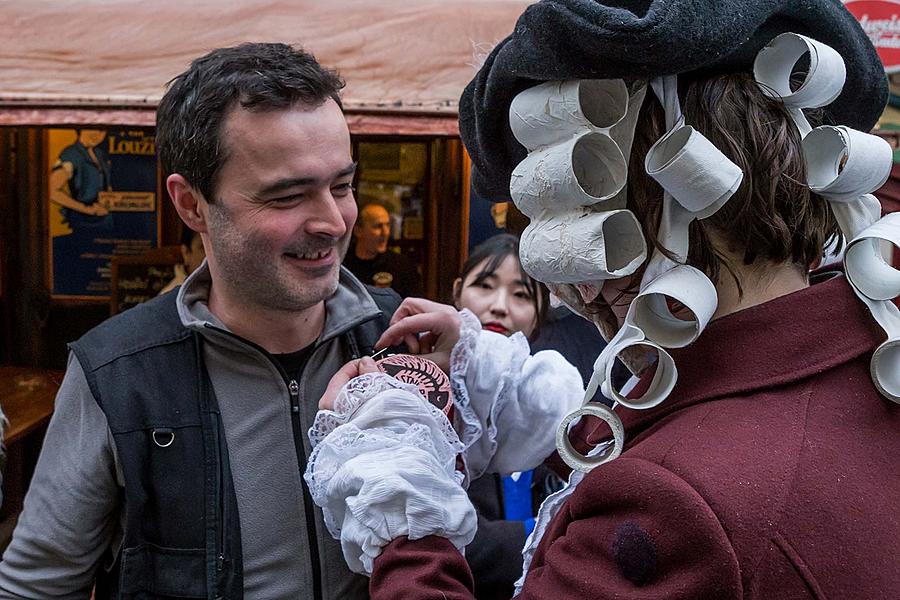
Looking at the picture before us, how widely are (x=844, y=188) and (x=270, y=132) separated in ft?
3.33

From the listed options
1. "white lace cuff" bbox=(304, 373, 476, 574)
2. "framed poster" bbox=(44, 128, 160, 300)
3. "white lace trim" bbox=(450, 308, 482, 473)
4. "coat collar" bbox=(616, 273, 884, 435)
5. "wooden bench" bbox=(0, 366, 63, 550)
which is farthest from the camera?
"framed poster" bbox=(44, 128, 160, 300)

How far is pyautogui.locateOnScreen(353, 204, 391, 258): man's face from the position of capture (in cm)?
532

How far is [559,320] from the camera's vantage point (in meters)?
3.32

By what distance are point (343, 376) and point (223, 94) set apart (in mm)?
581

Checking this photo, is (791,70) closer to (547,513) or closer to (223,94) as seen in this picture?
(547,513)

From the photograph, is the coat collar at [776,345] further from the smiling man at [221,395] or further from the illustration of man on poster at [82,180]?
the illustration of man on poster at [82,180]

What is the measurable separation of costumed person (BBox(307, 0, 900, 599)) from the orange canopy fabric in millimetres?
2483

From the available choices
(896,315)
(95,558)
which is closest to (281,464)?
(95,558)

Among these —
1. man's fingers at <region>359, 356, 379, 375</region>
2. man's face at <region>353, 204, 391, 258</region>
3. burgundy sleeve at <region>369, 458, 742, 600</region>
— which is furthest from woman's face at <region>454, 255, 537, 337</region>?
burgundy sleeve at <region>369, 458, 742, 600</region>

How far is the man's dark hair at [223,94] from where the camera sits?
Result: 1.61m

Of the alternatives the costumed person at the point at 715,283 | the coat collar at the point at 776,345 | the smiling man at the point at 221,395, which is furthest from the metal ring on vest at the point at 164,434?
the coat collar at the point at 776,345

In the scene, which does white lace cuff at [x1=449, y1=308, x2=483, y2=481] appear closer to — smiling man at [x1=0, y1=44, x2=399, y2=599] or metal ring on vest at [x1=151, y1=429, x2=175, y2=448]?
smiling man at [x1=0, y1=44, x2=399, y2=599]

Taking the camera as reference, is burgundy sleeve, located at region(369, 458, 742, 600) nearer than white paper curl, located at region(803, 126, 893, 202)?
Yes

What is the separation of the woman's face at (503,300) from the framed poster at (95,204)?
2.96 meters
